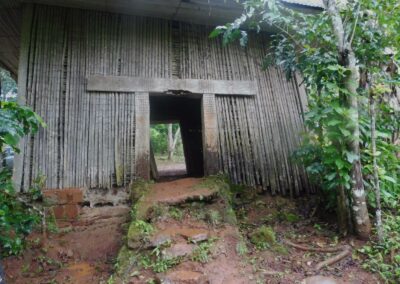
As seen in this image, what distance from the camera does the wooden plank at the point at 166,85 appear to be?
4352 millimetres

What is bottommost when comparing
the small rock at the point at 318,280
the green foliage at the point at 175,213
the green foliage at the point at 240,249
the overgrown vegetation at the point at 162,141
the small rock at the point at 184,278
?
the small rock at the point at 318,280

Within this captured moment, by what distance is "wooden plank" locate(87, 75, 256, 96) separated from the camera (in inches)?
171

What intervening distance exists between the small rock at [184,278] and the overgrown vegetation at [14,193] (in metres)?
1.64

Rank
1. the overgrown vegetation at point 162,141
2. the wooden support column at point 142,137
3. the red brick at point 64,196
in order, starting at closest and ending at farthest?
the red brick at point 64,196, the wooden support column at point 142,137, the overgrown vegetation at point 162,141

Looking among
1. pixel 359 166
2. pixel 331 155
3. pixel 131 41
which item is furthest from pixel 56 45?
pixel 359 166

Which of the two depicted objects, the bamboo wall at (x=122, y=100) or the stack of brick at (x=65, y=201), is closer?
the stack of brick at (x=65, y=201)

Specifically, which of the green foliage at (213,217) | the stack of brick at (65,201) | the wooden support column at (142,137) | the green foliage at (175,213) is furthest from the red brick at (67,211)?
the green foliage at (213,217)

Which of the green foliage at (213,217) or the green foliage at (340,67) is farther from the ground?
the green foliage at (340,67)

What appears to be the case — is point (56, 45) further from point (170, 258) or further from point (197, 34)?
point (170, 258)

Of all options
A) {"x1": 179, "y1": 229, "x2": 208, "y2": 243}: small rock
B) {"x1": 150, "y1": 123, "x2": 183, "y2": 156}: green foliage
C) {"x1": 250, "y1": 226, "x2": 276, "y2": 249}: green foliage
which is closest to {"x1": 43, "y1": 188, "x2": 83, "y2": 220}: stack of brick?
{"x1": 179, "y1": 229, "x2": 208, "y2": 243}: small rock

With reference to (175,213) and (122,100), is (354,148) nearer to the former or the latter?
(175,213)

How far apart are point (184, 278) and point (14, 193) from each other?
2.55 meters

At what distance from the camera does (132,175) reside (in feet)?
14.0

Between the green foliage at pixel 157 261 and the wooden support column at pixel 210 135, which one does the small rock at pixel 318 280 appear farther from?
the wooden support column at pixel 210 135
